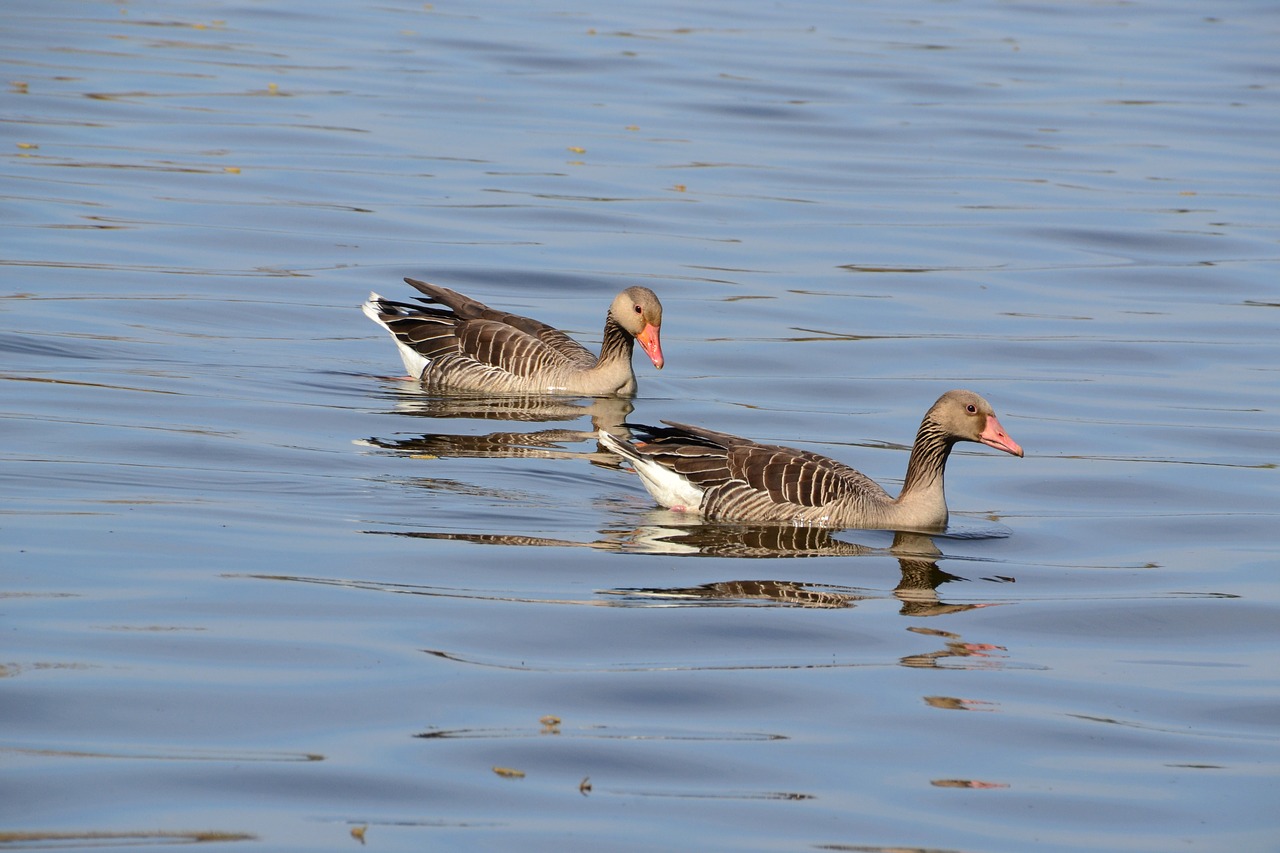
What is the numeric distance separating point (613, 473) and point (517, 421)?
2095 mm

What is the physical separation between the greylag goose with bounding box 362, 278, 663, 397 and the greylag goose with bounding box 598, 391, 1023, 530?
406 cm

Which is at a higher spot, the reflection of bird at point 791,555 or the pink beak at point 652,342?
the pink beak at point 652,342

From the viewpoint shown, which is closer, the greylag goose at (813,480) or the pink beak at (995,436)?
the greylag goose at (813,480)

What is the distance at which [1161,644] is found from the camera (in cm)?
1013

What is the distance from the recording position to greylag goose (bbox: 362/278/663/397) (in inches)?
654

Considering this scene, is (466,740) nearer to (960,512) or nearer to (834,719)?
(834,719)

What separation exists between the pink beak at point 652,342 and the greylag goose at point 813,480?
3.84 metres

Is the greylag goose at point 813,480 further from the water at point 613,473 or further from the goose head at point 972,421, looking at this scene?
the water at point 613,473

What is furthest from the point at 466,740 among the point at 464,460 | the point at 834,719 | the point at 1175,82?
the point at 1175,82

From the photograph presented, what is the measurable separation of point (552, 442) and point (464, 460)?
4.49 feet

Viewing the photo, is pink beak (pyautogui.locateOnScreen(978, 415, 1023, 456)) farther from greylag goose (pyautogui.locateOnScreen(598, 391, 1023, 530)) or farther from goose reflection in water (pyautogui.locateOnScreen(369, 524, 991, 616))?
goose reflection in water (pyautogui.locateOnScreen(369, 524, 991, 616))

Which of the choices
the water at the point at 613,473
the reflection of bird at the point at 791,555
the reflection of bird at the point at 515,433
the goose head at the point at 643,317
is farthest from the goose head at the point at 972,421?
the goose head at the point at 643,317

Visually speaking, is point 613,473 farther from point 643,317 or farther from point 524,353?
point 524,353

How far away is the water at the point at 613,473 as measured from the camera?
25.2ft
